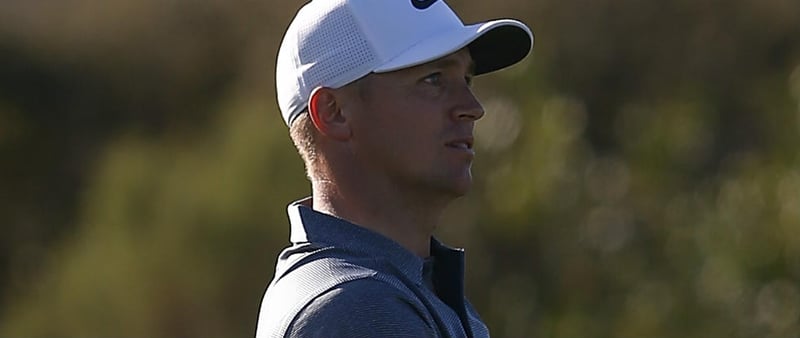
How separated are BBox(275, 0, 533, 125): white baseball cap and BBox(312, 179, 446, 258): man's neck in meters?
0.15

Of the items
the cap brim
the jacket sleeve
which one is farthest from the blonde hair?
the jacket sleeve

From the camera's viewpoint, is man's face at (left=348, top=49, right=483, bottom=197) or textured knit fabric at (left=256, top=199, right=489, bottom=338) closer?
textured knit fabric at (left=256, top=199, right=489, bottom=338)

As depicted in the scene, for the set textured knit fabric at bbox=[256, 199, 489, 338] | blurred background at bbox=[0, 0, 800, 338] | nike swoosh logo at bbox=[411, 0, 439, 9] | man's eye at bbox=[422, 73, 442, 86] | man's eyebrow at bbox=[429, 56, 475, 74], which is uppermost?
nike swoosh logo at bbox=[411, 0, 439, 9]

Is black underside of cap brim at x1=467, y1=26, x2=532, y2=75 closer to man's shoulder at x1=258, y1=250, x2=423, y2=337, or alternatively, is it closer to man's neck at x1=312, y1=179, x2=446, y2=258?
man's neck at x1=312, y1=179, x2=446, y2=258

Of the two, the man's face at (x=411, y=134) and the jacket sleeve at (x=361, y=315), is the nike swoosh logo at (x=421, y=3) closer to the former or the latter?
the man's face at (x=411, y=134)

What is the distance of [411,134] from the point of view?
243 cm

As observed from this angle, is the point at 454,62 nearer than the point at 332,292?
No

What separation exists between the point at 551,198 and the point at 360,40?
22.0ft

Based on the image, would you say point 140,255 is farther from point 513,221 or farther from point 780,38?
point 780,38

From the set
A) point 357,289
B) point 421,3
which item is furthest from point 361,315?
point 421,3

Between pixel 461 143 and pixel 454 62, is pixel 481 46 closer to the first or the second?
pixel 454 62

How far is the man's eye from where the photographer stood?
2.45m

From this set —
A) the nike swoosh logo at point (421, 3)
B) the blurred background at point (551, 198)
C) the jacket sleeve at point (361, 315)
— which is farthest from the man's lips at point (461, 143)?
the blurred background at point (551, 198)

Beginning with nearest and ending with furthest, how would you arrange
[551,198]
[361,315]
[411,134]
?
[361,315] < [411,134] < [551,198]
